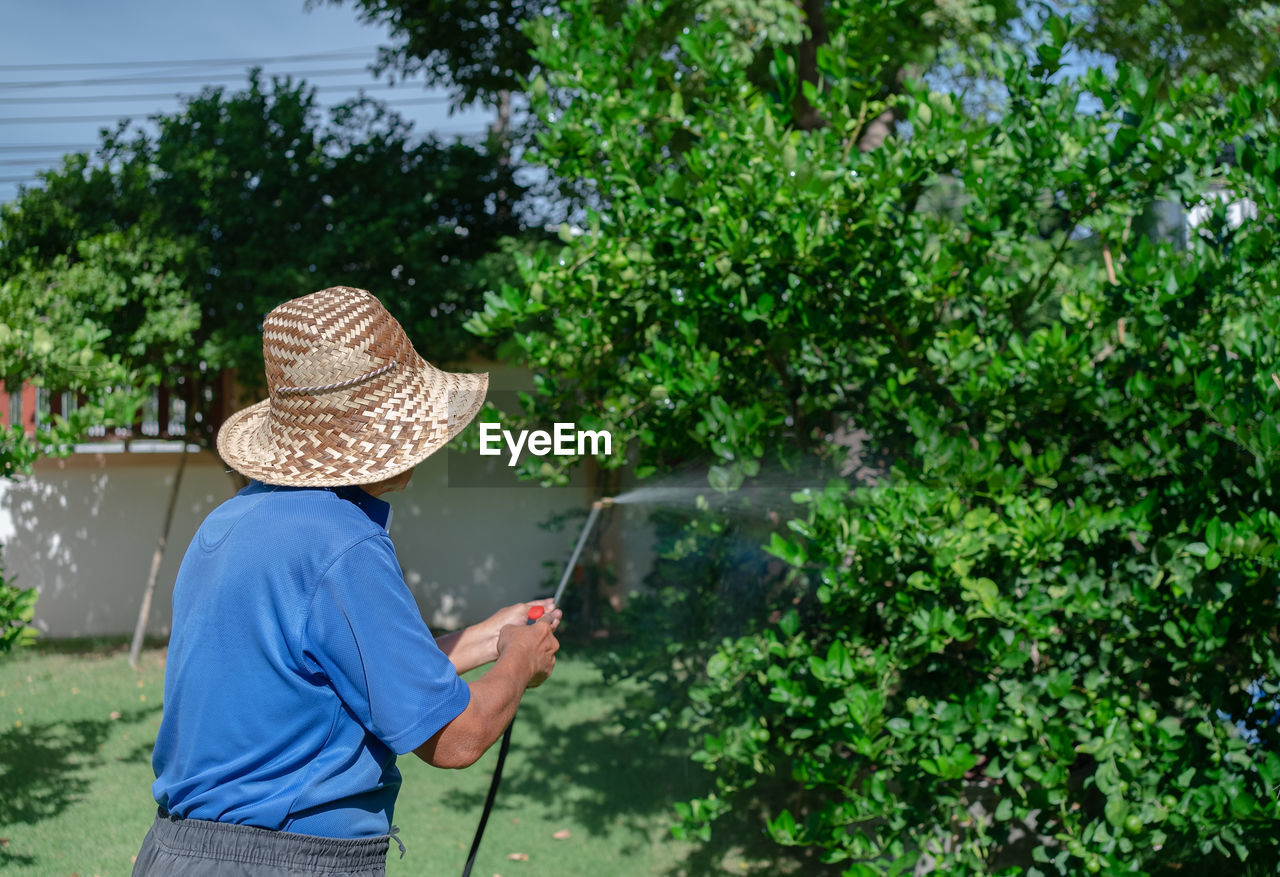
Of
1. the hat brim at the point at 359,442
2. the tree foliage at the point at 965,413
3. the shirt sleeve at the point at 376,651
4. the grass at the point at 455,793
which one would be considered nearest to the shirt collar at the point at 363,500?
the hat brim at the point at 359,442

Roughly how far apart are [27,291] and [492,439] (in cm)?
541

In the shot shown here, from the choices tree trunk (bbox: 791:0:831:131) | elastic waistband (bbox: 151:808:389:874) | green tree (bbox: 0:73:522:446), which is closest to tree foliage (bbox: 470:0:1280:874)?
elastic waistband (bbox: 151:808:389:874)

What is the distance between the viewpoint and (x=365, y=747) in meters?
1.74

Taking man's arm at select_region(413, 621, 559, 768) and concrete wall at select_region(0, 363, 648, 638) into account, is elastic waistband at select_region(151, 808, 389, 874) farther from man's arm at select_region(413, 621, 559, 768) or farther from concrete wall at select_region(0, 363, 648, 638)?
concrete wall at select_region(0, 363, 648, 638)

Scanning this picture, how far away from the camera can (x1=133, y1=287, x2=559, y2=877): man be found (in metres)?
1.64

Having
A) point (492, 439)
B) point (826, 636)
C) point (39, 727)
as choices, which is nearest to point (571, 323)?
point (492, 439)

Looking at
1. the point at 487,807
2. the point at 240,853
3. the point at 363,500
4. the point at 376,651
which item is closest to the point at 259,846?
the point at 240,853

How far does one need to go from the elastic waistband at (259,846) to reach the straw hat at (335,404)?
22.9 inches

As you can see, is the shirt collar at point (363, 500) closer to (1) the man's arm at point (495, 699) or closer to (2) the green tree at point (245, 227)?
(1) the man's arm at point (495, 699)

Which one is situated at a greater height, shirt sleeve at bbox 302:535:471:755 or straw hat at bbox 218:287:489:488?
straw hat at bbox 218:287:489:488

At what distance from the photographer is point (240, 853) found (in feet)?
5.47

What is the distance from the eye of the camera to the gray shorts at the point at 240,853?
5.46 ft

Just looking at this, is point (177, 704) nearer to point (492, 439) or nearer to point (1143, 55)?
point (492, 439)

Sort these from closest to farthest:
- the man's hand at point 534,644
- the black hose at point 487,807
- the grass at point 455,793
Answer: the man's hand at point 534,644
the black hose at point 487,807
the grass at point 455,793
